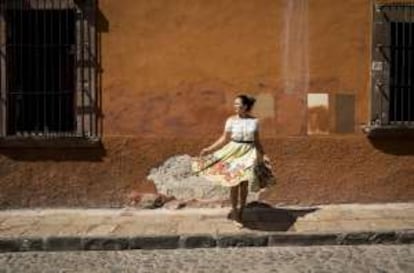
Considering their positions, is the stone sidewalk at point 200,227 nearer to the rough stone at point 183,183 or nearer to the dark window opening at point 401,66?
the rough stone at point 183,183

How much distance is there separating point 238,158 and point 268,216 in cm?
93

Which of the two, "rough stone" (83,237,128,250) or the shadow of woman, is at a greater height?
the shadow of woman

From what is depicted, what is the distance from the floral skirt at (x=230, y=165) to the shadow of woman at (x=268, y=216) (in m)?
0.53

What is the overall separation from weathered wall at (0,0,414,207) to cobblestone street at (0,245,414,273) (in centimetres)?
162

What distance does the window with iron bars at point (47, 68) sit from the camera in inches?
382

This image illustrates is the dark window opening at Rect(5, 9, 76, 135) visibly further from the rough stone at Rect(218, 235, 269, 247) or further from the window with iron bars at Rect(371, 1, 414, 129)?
the window with iron bars at Rect(371, 1, 414, 129)

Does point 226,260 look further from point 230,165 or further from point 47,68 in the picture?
point 47,68

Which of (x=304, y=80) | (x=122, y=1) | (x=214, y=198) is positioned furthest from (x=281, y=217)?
(x=122, y=1)

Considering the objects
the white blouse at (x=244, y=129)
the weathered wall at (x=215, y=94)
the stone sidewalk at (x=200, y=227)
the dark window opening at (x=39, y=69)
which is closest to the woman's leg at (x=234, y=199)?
the stone sidewalk at (x=200, y=227)

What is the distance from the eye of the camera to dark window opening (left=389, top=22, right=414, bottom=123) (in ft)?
32.6

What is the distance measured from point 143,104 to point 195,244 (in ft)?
6.87

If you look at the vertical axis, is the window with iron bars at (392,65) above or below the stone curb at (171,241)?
above

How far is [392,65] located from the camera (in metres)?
9.98

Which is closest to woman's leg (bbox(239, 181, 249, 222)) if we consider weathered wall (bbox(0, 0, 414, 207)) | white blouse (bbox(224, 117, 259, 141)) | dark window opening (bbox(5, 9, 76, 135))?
white blouse (bbox(224, 117, 259, 141))
